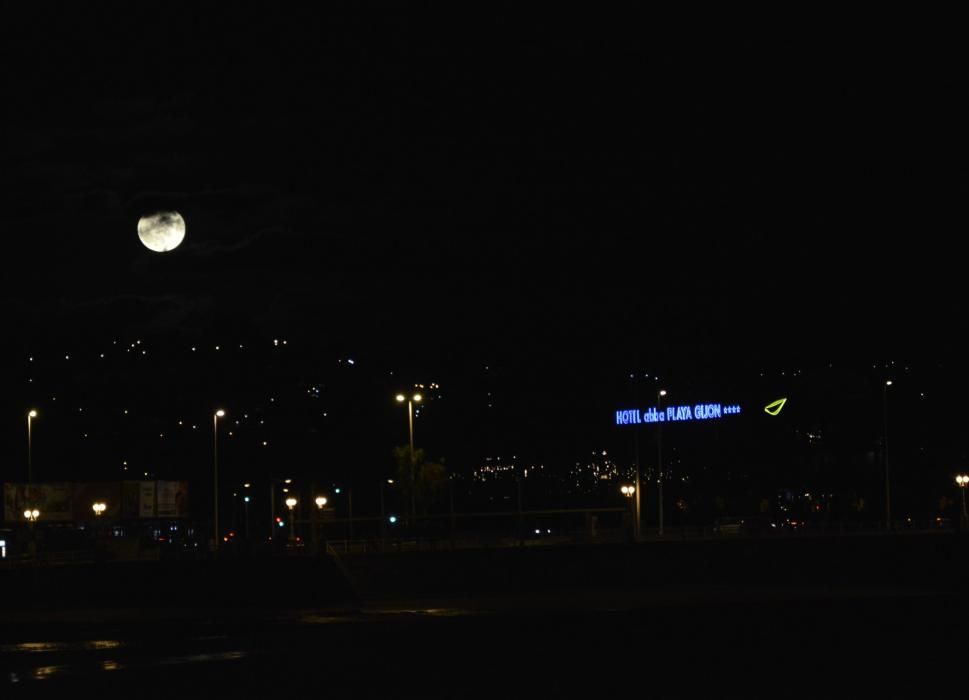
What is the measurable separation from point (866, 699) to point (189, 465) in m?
81.9

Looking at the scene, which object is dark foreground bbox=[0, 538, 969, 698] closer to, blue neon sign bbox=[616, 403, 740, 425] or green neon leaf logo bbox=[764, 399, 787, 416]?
blue neon sign bbox=[616, 403, 740, 425]

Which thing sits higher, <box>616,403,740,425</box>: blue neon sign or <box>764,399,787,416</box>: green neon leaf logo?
<box>764,399,787,416</box>: green neon leaf logo

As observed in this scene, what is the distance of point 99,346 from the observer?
352 ft

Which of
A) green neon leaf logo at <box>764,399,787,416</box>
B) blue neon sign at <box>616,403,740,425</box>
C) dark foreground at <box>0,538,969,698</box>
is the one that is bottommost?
dark foreground at <box>0,538,969,698</box>

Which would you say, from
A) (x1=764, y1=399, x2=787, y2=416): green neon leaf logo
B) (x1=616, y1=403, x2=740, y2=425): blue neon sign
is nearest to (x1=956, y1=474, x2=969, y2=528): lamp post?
(x1=764, y1=399, x2=787, y2=416): green neon leaf logo

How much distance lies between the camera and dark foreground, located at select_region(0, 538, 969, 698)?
22.4 m

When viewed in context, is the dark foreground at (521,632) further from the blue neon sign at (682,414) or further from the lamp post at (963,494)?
the blue neon sign at (682,414)

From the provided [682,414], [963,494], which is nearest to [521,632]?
[682,414]

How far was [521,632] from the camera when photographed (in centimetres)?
3256

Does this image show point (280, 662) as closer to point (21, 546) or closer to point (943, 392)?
point (21, 546)

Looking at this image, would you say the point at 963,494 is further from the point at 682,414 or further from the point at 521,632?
the point at 521,632

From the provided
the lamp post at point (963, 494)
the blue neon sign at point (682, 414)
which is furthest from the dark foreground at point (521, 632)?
the blue neon sign at point (682, 414)

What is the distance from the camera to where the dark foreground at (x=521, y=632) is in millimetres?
22359

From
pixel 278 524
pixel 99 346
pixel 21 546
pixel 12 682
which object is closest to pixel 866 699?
pixel 12 682
